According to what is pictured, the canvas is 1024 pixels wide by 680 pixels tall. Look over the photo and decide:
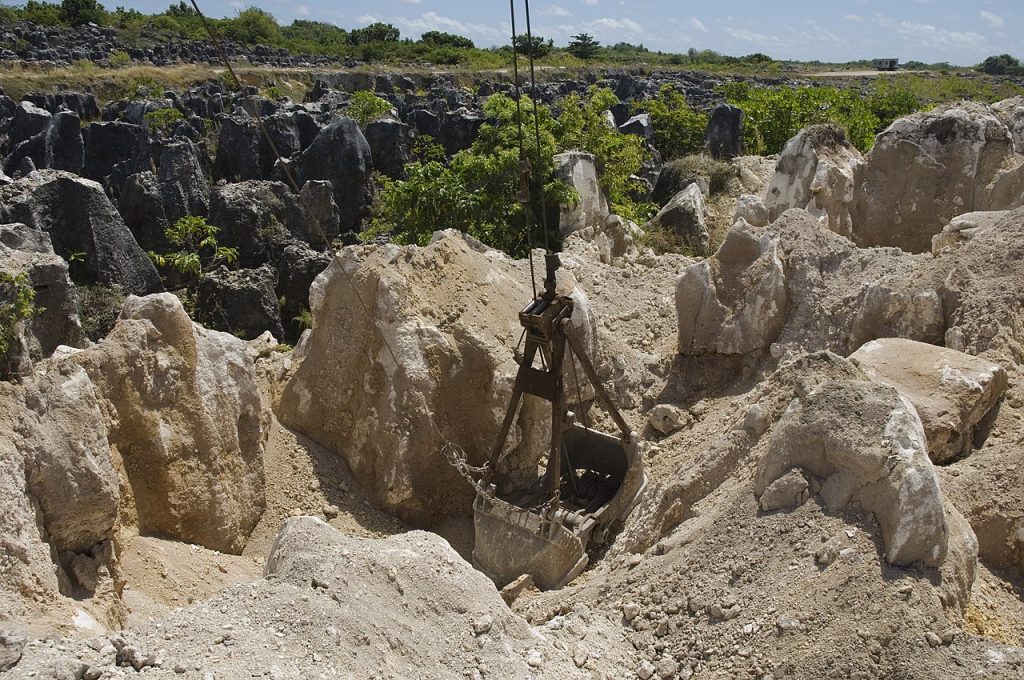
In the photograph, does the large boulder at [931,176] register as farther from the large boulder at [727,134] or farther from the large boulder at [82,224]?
the large boulder at [727,134]

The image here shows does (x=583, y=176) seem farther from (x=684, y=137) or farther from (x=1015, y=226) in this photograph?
(x=684, y=137)

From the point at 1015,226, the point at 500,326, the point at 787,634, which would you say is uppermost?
the point at 1015,226

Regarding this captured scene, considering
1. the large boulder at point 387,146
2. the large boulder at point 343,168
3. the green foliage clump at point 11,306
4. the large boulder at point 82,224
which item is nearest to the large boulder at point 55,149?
the large boulder at point 343,168

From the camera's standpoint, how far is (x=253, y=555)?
7184mm

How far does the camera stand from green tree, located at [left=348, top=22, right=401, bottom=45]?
70500 millimetres

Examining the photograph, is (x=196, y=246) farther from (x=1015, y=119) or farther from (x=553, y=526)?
(x=1015, y=119)

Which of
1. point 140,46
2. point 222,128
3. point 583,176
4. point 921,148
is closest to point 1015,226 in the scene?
point 921,148

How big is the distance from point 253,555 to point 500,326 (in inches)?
119

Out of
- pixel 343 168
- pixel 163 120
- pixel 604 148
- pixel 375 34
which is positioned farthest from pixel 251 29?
pixel 604 148

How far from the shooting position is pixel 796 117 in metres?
23.9

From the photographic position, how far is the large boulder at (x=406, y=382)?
7934mm

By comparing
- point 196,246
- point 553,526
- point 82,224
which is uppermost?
point 82,224

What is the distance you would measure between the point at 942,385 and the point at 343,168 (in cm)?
1996

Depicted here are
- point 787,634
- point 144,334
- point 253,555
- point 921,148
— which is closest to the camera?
point 787,634
